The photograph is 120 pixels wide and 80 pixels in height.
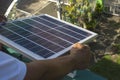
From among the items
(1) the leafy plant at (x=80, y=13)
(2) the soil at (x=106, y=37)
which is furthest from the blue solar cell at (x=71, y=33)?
(1) the leafy plant at (x=80, y=13)

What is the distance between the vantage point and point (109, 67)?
689 centimetres

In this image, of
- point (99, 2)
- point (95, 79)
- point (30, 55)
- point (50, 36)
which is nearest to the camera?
point (30, 55)

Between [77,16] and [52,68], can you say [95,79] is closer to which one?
[52,68]

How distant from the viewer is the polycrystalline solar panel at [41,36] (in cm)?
322

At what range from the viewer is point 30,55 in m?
3.09

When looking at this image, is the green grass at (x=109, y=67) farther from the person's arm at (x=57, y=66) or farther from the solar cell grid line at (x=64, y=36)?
the person's arm at (x=57, y=66)

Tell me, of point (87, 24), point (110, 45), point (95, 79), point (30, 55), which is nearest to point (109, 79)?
point (110, 45)

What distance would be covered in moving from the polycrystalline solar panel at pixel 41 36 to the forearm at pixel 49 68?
0.98 m

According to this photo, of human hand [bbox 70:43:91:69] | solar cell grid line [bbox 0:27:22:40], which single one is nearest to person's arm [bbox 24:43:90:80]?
human hand [bbox 70:43:91:69]

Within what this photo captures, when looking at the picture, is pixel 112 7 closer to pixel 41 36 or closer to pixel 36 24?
pixel 36 24

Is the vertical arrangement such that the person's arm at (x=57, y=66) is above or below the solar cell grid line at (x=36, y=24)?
above

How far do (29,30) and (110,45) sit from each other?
13.6 feet

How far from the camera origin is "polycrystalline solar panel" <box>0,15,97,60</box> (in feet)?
10.6

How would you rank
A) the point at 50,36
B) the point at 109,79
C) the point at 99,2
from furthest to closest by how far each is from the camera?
1. the point at 99,2
2. the point at 109,79
3. the point at 50,36
